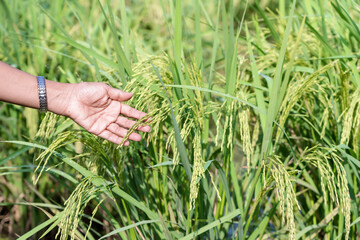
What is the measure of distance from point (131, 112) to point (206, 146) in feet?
1.11

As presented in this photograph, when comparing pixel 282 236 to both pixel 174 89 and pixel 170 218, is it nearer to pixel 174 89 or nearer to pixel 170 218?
pixel 170 218

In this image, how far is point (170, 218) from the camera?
1716 mm

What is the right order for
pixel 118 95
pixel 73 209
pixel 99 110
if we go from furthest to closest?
pixel 99 110
pixel 118 95
pixel 73 209

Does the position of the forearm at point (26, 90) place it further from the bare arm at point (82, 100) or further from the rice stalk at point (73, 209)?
the rice stalk at point (73, 209)

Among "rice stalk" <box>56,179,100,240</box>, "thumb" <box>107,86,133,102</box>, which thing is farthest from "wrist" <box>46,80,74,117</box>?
"rice stalk" <box>56,179,100,240</box>

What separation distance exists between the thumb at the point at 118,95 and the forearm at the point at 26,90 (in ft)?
0.49

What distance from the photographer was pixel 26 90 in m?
1.56

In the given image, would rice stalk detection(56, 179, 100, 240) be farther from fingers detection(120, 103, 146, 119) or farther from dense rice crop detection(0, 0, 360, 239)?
fingers detection(120, 103, 146, 119)

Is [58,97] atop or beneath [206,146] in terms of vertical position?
atop

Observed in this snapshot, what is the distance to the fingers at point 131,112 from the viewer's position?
1.54 m

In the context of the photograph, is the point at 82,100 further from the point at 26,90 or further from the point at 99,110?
the point at 26,90

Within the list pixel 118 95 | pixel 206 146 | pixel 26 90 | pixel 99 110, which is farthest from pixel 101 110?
pixel 206 146

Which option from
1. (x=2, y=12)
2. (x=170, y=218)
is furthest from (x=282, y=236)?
(x=2, y=12)

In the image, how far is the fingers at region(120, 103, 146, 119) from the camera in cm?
154
